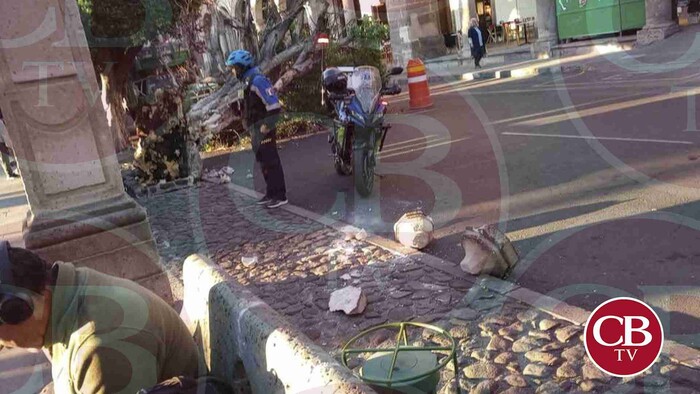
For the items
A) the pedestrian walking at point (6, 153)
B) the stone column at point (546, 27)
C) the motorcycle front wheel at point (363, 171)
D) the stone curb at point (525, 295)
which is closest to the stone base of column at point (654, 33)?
the stone column at point (546, 27)

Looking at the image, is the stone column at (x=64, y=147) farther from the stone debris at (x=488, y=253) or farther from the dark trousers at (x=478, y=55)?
the dark trousers at (x=478, y=55)

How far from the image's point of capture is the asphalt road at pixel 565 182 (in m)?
4.52

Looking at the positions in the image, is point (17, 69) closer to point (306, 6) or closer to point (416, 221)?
point (416, 221)

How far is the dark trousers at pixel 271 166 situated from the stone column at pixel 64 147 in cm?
275

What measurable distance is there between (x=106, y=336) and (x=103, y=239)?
3295mm

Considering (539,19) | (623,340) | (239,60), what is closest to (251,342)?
(623,340)

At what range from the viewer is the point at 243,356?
237 cm

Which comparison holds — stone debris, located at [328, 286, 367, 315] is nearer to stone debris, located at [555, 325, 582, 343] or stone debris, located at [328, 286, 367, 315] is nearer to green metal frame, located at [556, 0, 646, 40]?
stone debris, located at [555, 325, 582, 343]

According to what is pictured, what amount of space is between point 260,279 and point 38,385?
196 centimetres

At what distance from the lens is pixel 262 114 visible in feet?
25.1

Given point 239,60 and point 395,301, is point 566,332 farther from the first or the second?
point 239,60

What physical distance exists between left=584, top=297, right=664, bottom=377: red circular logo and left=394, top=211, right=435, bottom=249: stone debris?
239 centimetres

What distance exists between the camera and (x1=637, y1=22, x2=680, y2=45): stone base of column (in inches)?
707

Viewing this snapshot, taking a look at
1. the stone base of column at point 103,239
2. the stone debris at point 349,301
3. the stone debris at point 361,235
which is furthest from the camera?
the stone debris at point 361,235
